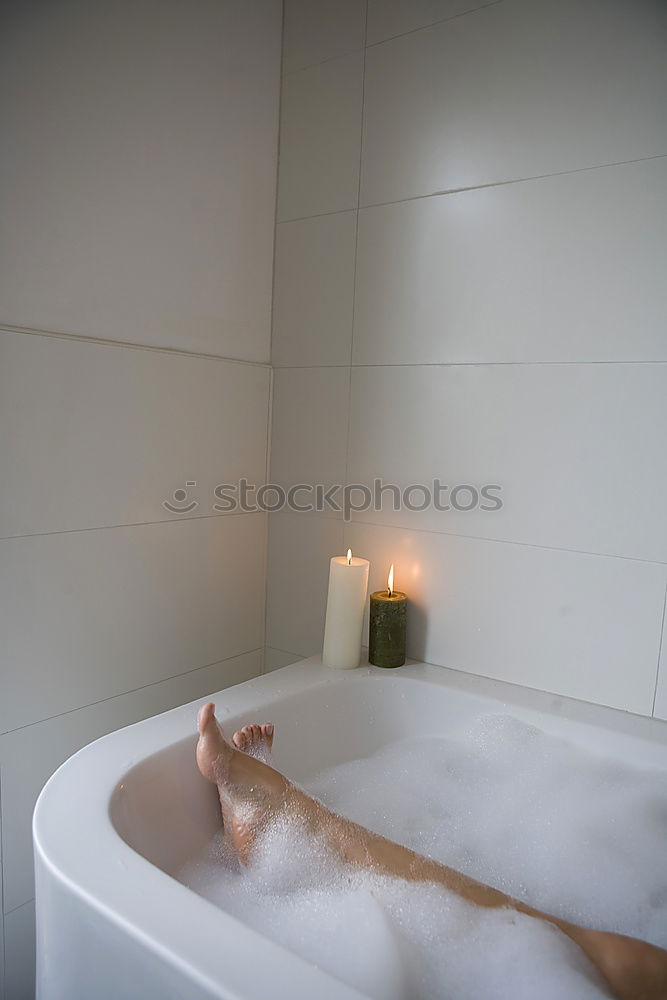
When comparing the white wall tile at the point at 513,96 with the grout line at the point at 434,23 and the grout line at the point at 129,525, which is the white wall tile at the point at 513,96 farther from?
the grout line at the point at 129,525

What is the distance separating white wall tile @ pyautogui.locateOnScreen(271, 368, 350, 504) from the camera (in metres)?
1.48

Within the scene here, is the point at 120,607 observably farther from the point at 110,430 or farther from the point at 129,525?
the point at 110,430

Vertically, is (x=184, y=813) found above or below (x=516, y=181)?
below

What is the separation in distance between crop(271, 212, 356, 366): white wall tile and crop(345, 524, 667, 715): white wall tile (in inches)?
15.7

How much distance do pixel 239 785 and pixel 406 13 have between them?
140cm

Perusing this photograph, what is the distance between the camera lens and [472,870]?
0.97m

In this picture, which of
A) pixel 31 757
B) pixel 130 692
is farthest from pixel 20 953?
pixel 130 692

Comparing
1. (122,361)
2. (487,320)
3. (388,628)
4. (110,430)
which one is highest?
(487,320)

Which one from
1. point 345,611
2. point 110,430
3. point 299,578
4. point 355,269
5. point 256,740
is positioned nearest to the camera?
point 256,740

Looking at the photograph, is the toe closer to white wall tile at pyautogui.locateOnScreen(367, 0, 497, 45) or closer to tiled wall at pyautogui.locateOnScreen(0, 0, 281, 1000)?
tiled wall at pyautogui.locateOnScreen(0, 0, 281, 1000)

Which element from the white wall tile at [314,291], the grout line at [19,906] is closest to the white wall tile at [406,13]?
the white wall tile at [314,291]

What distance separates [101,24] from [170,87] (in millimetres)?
159

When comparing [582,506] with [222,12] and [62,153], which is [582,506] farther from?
[222,12]

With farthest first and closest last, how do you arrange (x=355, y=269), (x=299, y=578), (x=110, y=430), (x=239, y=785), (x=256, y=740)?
(x=299, y=578), (x=355, y=269), (x=110, y=430), (x=256, y=740), (x=239, y=785)
